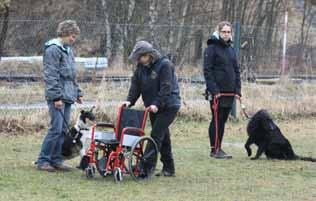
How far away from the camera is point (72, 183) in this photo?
8.41 metres

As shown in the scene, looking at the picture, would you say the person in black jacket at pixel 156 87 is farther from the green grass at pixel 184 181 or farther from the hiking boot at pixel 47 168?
the hiking boot at pixel 47 168

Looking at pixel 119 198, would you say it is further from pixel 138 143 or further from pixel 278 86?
pixel 278 86

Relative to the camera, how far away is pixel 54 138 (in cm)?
922

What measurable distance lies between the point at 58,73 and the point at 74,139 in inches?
32.7

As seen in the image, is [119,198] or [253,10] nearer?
[119,198]

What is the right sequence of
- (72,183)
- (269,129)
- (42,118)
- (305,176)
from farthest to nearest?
(42,118)
(269,129)
(305,176)
(72,183)

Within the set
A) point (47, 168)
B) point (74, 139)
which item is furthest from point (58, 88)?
point (47, 168)

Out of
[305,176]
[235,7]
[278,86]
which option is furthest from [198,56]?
[235,7]

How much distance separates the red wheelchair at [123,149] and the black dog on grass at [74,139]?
39cm

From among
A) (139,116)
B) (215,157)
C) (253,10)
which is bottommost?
(215,157)

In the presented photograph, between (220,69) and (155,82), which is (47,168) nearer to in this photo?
(155,82)

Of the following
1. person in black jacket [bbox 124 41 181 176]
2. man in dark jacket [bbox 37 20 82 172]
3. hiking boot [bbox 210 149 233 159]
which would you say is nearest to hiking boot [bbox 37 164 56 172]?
man in dark jacket [bbox 37 20 82 172]

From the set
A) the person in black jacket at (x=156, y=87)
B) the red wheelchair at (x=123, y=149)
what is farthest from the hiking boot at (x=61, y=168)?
the person in black jacket at (x=156, y=87)

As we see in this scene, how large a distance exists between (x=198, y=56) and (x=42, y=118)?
4740mm
